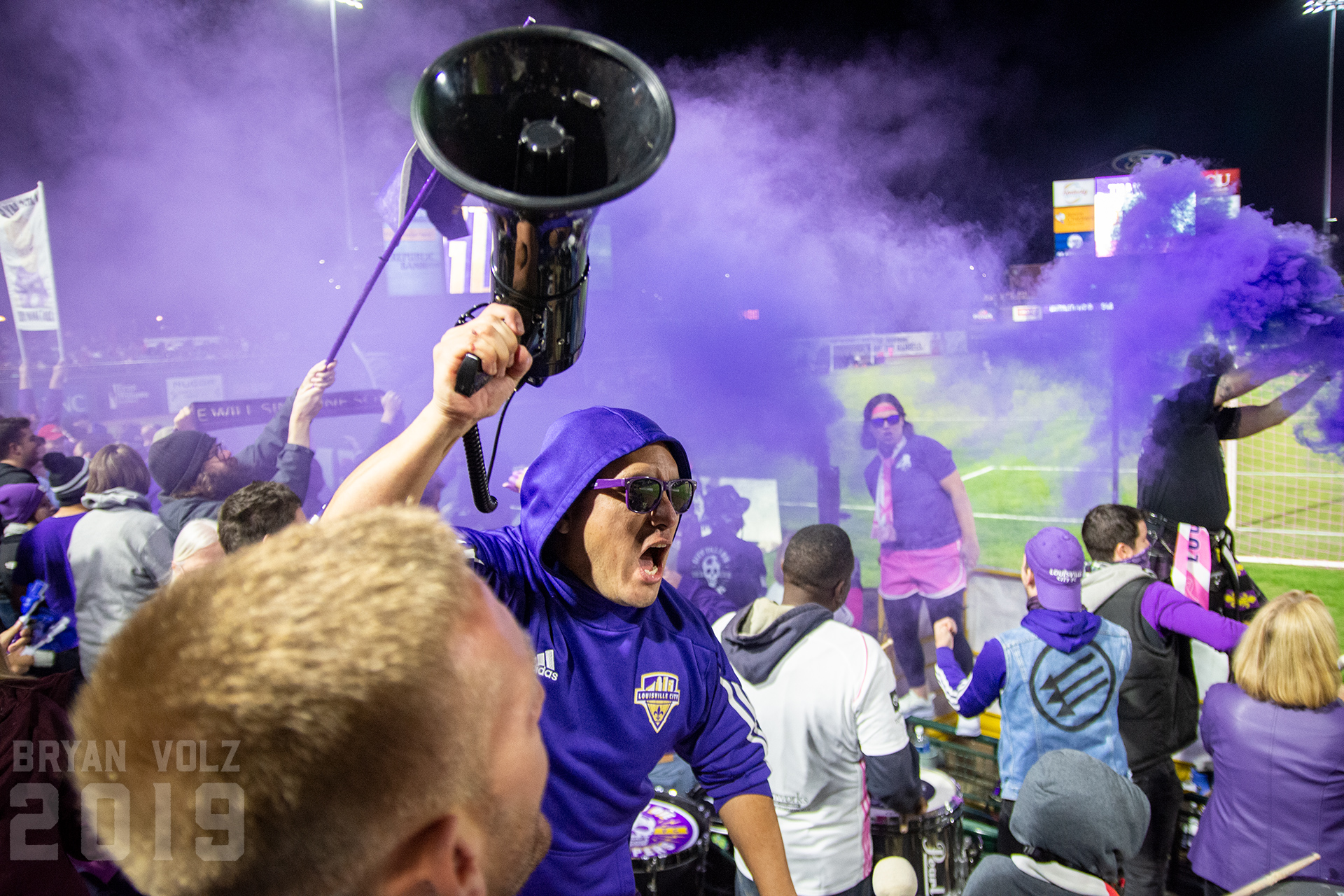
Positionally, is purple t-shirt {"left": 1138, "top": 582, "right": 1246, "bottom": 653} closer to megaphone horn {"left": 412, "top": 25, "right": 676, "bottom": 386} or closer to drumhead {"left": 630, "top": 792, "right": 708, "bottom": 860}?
drumhead {"left": 630, "top": 792, "right": 708, "bottom": 860}

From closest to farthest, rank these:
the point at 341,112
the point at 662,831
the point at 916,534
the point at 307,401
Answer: the point at 662,831 → the point at 307,401 → the point at 916,534 → the point at 341,112

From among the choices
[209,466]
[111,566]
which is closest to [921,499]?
[209,466]

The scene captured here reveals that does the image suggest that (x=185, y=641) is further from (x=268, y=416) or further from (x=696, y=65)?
(x=696, y=65)

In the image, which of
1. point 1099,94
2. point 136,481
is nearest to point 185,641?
point 136,481

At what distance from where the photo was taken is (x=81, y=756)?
65 cm

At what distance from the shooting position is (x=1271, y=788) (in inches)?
113

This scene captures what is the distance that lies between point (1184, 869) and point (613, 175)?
4.66 metres

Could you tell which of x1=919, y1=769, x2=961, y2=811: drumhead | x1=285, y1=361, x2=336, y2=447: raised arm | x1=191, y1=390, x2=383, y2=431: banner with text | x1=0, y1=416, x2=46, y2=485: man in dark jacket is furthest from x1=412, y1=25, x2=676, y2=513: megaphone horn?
x1=0, y1=416, x2=46, y2=485: man in dark jacket

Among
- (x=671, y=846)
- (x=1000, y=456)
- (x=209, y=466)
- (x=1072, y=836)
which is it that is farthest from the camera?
(x=1000, y=456)

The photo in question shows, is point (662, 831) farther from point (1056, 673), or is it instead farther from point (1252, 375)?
point (1252, 375)

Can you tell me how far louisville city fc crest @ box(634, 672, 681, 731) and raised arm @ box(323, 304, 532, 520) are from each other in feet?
2.34

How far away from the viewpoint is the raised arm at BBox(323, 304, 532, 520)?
134 cm

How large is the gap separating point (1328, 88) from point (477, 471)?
20.6 metres

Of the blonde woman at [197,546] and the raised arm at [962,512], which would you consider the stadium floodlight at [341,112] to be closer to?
the blonde woman at [197,546]
